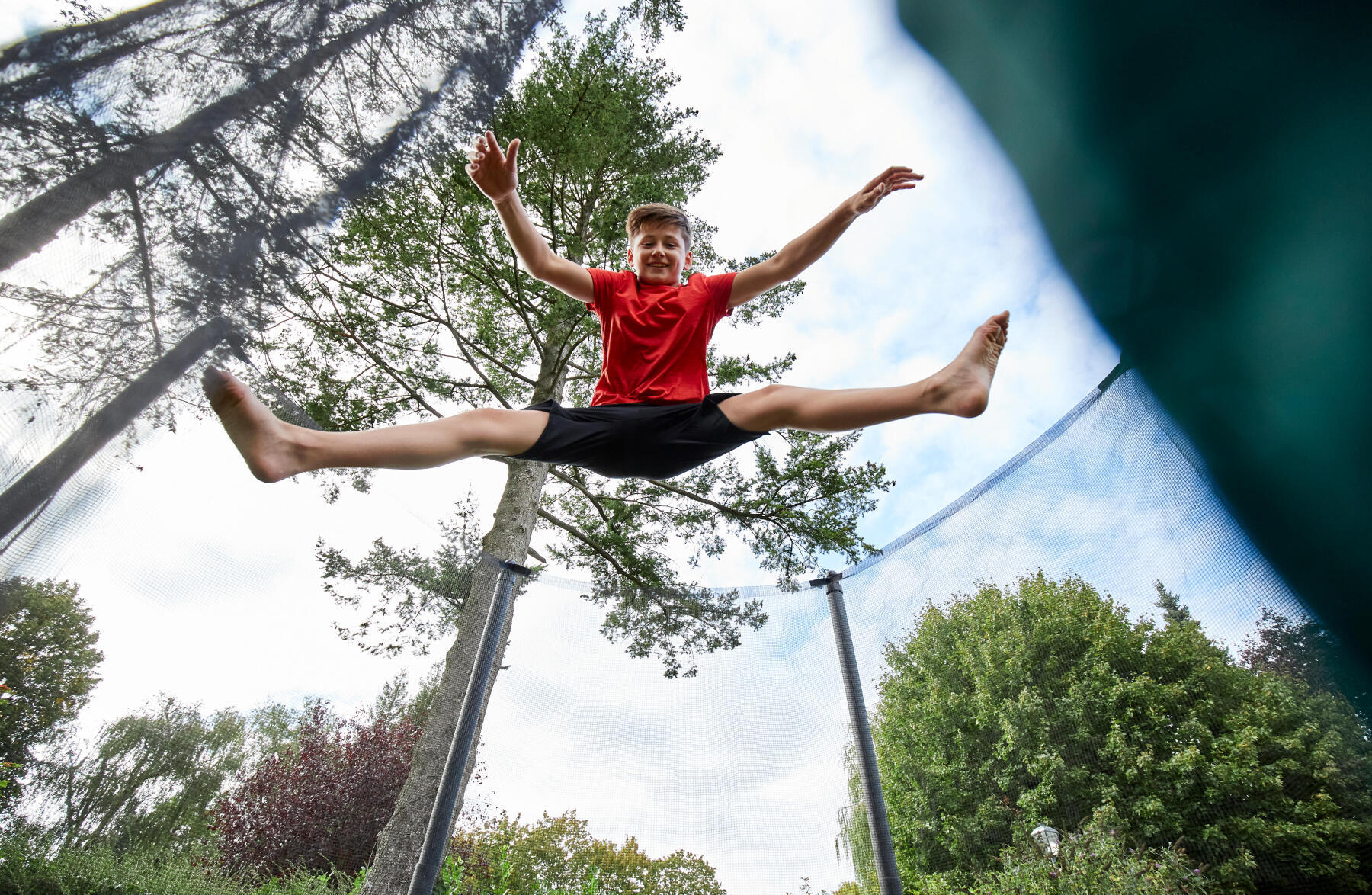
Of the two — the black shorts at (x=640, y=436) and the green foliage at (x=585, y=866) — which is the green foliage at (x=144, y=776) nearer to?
the green foliage at (x=585, y=866)

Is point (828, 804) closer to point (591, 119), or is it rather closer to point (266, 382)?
point (266, 382)

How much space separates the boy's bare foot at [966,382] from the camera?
110 cm

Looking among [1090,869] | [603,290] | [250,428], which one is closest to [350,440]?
[250,428]

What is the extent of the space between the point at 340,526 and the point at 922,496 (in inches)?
117

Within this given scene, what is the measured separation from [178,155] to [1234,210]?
1878 millimetres

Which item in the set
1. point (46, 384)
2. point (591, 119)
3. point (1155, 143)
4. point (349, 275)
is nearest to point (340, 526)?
point (46, 384)

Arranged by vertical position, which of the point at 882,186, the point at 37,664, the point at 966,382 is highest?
the point at 882,186

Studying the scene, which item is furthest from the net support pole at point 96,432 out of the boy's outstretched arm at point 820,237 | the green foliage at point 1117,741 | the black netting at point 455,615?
the green foliage at point 1117,741

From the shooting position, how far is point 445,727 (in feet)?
8.79

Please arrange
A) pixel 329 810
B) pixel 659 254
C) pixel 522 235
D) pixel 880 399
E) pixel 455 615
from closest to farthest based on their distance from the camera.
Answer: pixel 880 399 < pixel 522 235 < pixel 659 254 < pixel 455 615 < pixel 329 810

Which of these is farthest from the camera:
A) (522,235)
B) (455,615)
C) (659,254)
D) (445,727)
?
(455,615)

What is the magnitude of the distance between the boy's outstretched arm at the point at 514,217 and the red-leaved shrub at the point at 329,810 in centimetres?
314

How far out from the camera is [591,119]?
370cm

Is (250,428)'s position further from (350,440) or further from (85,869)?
(85,869)
